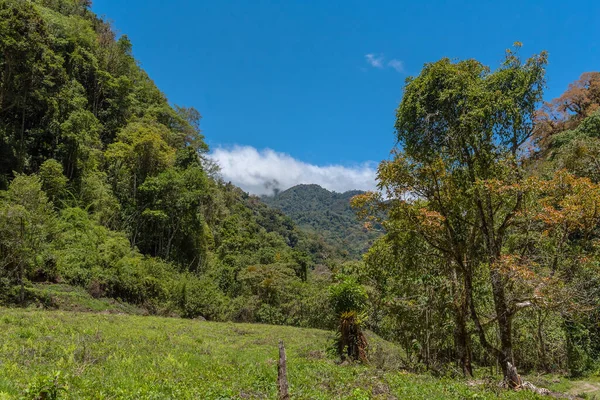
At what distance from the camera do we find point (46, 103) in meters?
30.7

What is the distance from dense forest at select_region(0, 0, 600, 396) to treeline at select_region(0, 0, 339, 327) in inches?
6.0

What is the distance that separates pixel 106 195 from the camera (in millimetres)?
33656

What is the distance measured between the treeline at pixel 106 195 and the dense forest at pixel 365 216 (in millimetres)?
151

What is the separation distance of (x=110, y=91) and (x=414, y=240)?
41.1 m

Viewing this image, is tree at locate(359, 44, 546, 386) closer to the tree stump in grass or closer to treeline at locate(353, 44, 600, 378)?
treeline at locate(353, 44, 600, 378)

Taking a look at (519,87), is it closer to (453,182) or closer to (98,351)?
(453,182)

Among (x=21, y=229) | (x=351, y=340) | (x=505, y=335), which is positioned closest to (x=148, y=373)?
(x=351, y=340)

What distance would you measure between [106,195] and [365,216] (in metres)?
29.9

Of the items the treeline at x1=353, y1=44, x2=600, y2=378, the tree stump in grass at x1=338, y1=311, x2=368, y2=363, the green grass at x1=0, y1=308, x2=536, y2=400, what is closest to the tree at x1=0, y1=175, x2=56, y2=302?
the green grass at x1=0, y1=308, x2=536, y2=400

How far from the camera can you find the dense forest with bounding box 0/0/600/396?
10.0 metres

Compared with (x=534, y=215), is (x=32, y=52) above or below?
above

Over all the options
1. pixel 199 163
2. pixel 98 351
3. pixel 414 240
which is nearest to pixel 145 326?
pixel 98 351

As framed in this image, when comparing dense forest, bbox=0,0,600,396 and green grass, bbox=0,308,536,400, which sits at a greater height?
dense forest, bbox=0,0,600,396

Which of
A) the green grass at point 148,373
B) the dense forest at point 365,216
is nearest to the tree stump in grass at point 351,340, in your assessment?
the dense forest at point 365,216
